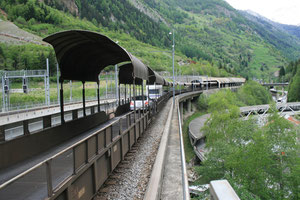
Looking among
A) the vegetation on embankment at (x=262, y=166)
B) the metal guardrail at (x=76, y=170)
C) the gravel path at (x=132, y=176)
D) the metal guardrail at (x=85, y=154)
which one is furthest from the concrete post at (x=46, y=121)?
the vegetation on embankment at (x=262, y=166)

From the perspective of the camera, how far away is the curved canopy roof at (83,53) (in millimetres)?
8312

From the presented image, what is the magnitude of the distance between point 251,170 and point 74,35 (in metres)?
24.1

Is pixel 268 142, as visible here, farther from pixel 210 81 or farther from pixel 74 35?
pixel 210 81

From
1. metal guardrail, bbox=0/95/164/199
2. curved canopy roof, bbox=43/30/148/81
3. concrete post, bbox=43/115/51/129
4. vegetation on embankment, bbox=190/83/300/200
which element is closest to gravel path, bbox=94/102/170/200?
metal guardrail, bbox=0/95/164/199

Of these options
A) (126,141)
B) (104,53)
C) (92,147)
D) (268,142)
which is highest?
(104,53)

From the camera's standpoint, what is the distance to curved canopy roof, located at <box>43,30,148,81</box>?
27.3 ft

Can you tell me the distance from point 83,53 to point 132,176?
548cm

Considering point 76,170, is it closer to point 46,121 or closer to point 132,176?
point 132,176

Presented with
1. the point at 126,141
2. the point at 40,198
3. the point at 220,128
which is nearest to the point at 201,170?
the point at 220,128

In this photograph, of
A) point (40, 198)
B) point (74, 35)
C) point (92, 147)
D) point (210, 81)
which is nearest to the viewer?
point (40, 198)

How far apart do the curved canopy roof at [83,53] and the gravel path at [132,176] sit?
11.0 feet

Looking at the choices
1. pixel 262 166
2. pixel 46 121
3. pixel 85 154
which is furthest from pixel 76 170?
pixel 262 166

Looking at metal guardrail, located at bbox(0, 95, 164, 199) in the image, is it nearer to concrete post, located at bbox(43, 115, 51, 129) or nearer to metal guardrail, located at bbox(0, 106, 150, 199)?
metal guardrail, located at bbox(0, 106, 150, 199)

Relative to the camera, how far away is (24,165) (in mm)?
6215
